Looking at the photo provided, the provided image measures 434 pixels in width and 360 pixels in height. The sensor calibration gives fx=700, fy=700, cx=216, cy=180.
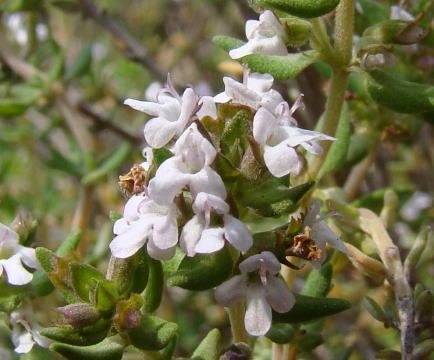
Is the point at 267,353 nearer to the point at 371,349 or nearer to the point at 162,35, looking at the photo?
the point at 371,349

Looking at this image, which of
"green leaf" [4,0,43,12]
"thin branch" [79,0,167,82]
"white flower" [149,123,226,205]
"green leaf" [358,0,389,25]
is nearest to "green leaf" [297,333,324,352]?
"white flower" [149,123,226,205]

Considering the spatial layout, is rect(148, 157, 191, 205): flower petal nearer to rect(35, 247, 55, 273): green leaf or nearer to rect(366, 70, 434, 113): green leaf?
rect(35, 247, 55, 273): green leaf

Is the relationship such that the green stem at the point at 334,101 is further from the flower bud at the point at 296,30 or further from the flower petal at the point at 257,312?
the flower petal at the point at 257,312

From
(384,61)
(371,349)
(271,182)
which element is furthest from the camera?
(371,349)

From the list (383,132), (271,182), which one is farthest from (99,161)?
(271,182)

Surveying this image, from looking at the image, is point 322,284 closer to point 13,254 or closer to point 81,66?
point 13,254

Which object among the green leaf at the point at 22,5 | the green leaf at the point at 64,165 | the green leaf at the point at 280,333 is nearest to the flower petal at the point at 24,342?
the green leaf at the point at 280,333

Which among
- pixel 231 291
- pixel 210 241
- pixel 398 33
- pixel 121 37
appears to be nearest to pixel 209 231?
pixel 210 241
